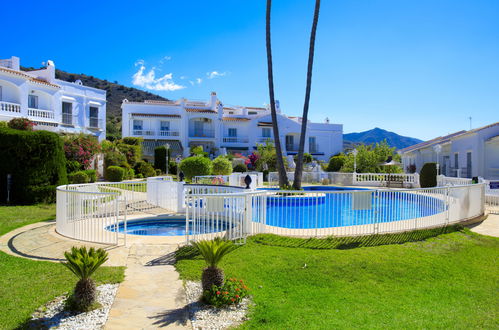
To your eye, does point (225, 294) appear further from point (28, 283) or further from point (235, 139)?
point (235, 139)

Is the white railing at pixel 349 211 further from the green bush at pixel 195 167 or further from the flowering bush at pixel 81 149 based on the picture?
the flowering bush at pixel 81 149

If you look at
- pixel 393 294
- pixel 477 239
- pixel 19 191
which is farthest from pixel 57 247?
pixel 477 239

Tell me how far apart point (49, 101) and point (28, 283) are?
2958 centimetres

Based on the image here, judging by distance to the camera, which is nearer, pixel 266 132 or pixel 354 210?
pixel 354 210

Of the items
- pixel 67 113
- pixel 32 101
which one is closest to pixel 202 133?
pixel 67 113

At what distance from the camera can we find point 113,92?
8588cm

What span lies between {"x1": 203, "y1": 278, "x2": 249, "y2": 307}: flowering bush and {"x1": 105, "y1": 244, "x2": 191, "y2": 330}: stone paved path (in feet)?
1.38

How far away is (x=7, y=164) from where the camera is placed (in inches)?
632

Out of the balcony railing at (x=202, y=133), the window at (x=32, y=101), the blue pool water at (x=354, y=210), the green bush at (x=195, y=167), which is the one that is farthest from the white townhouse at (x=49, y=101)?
the blue pool water at (x=354, y=210)

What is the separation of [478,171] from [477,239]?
16.2 metres

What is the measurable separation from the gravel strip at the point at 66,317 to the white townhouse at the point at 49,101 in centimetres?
2522

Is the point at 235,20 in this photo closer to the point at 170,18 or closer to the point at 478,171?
the point at 170,18

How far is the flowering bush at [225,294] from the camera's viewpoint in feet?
17.7

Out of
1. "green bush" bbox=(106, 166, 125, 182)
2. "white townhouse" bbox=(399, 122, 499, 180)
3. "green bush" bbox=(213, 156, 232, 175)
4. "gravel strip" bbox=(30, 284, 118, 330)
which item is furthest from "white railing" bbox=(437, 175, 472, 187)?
"green bush" bbox=(106, 166, 125, 182)
